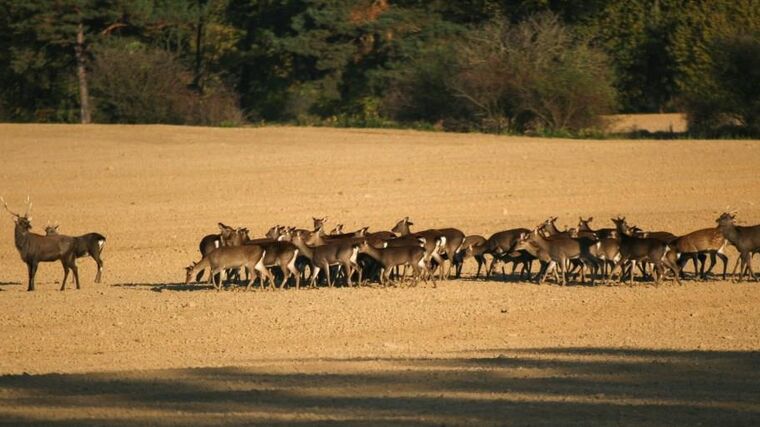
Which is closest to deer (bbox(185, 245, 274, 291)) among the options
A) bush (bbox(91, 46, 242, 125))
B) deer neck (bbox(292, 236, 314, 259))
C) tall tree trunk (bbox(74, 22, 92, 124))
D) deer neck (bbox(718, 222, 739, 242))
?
deer neck (bbox(292, 236, 314, 259))

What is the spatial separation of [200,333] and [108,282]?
257 inches

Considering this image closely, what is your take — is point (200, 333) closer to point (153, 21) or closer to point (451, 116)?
point (451, 116)

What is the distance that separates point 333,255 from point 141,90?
32.7 metres

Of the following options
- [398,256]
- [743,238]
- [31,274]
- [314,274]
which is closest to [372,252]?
[398,256]

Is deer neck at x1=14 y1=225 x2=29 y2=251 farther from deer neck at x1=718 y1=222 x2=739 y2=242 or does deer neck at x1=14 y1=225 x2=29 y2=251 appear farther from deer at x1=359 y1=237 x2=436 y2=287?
deer neck at x1=718 y1=222 x2=739 y2=242

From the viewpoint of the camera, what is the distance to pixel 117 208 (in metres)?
32.1

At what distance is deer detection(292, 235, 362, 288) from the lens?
21.3 metres

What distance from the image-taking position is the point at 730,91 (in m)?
43.5

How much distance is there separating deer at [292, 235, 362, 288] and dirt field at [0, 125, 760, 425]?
77 cm

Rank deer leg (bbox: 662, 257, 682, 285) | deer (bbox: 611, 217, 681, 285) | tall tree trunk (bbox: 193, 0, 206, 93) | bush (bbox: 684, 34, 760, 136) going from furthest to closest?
1. tall tree trunk (bbox: 193, 0, 206, 93)
2. bush (bbox: 684, 34, 760, 136)
3. deer leg (bbox: 662, 257, 682, 285)
4. deer (bbox: 611, 217, 681, 285)

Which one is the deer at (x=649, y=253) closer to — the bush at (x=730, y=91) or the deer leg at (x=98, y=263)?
the deer leg at (x=98, y=263)

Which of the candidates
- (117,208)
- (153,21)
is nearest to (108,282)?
(117,208)

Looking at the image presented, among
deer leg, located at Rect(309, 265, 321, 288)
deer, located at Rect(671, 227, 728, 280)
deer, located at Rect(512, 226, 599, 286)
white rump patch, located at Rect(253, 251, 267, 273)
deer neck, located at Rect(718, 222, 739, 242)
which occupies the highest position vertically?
deer neck, located at Rect(718, 222, 739, 242)

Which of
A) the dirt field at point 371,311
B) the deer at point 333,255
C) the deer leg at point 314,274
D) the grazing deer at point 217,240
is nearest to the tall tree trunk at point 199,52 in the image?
the dirt field at point 371,311
